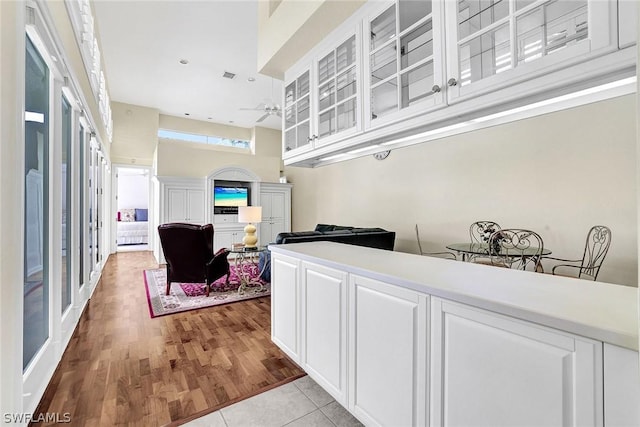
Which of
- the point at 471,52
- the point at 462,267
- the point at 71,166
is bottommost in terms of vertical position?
the point at 462,267

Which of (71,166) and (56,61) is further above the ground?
(56,61)

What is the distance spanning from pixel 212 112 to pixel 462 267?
8.41m

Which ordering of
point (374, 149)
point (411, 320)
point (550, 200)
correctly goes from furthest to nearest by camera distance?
point (550, 200), point (374, 149), point (411, 320)

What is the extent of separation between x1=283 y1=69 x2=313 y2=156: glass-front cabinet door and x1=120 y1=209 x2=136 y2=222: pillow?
9.12 m

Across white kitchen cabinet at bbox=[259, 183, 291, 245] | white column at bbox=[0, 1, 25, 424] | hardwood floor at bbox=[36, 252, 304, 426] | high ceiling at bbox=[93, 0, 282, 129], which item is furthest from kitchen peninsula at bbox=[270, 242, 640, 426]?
white kitchen cabinet at bbox=[259, 183, 291, 245]

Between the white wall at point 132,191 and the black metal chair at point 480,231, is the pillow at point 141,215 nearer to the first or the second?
the white wall at point 132,191

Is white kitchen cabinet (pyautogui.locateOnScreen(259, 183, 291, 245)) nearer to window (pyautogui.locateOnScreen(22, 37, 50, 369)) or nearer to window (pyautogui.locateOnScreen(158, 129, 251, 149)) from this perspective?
window (pyautogui.locateOnScreen(158, 129, 251, 149))

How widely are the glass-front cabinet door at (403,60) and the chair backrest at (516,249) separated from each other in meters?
2.12

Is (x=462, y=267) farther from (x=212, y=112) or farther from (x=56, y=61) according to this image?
(x=212, y=112)

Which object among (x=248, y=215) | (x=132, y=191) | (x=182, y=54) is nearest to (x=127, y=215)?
(x=132, y=191)

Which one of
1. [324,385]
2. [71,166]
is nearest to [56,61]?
[71,166]

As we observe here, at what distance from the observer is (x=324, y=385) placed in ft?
5.43

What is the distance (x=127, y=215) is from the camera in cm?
959

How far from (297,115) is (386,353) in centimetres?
204
